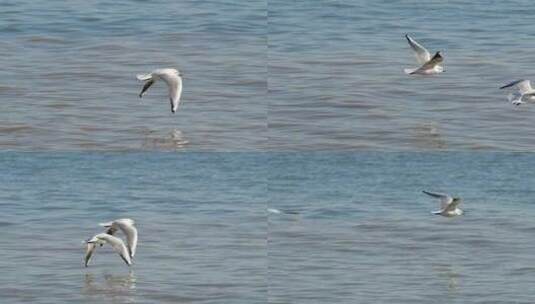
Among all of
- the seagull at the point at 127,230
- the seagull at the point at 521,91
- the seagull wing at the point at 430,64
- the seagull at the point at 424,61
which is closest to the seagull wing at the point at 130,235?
the seagull at the point at 127,230

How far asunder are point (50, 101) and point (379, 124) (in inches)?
101

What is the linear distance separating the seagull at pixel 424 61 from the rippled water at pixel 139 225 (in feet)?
4.68

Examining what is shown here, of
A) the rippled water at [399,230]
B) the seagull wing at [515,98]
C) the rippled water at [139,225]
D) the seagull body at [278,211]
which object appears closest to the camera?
the rippled water at [139,225]

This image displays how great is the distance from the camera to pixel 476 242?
42.7 ft

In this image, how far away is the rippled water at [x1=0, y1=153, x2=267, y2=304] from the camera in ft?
38.9

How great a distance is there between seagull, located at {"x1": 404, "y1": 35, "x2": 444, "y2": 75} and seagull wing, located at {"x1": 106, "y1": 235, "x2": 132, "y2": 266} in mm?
2647

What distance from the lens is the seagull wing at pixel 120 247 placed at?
39.6 ft

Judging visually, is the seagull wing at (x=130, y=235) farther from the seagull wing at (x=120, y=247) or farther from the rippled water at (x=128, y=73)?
the rippled water at (x=128, y=73)

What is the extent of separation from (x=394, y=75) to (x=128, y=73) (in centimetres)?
216

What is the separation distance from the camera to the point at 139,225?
13.0 m

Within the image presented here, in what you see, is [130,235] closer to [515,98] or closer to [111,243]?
[111,243]

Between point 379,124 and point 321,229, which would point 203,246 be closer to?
point 321,229

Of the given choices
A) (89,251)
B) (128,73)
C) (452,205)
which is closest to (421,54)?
(452,205)

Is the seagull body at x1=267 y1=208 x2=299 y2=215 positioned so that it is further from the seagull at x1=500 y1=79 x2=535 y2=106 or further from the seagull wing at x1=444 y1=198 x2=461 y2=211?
the seagull at x1=500 y1=79 x2=535 y2=106
